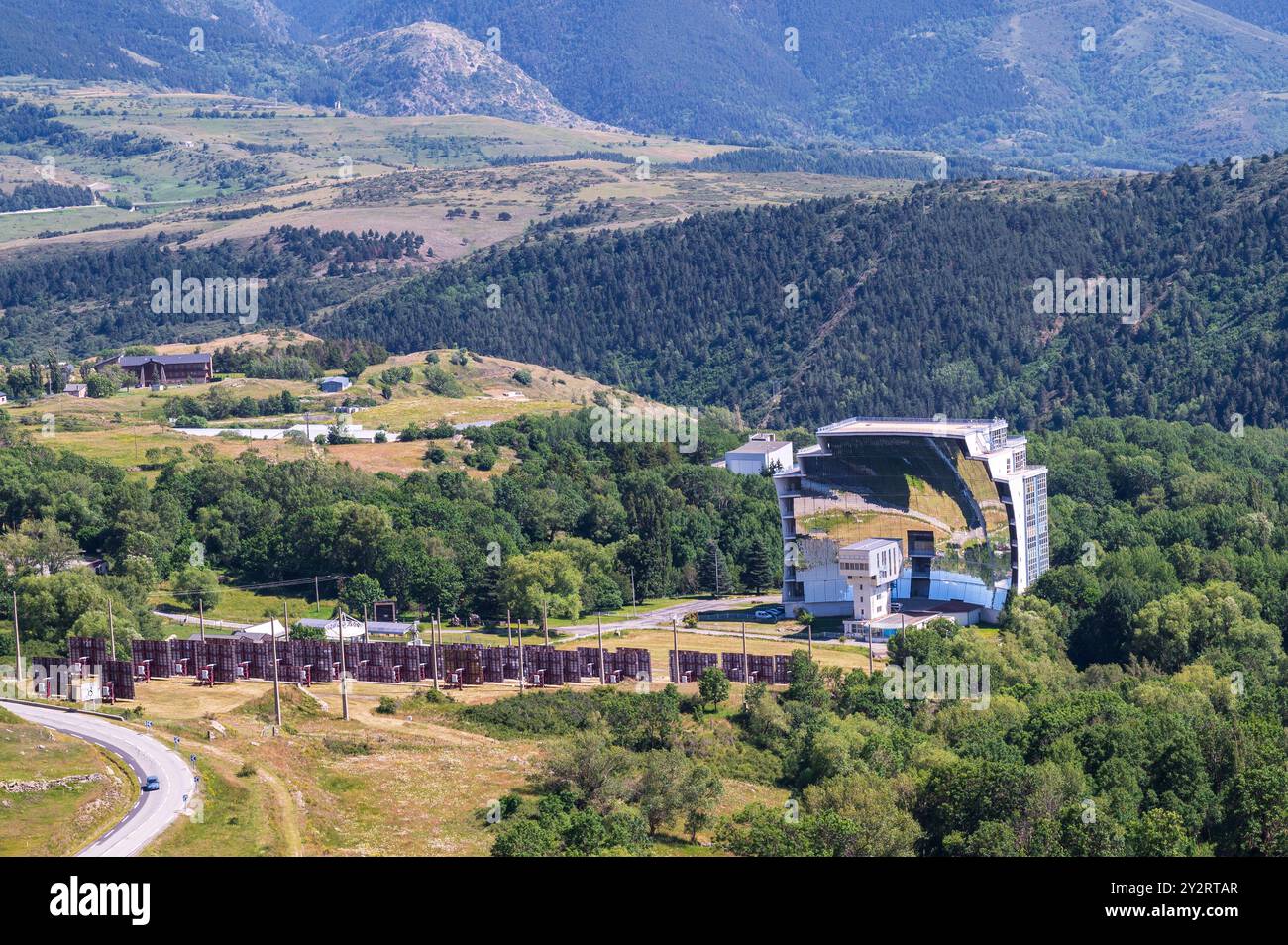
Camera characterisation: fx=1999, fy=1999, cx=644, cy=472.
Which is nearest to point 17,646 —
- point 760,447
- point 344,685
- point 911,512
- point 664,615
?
point 344,685

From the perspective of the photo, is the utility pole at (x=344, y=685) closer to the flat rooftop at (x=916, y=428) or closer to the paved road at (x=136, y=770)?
the paved road at (x=136, y=770)

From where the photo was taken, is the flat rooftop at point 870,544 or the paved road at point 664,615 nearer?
the paved road at point 664,615

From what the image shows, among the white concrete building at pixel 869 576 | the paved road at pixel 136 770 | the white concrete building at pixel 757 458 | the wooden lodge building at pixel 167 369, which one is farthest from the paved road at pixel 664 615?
the wooden lodge building at pixel 167 369

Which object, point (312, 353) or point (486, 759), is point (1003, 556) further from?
point (312, 353)

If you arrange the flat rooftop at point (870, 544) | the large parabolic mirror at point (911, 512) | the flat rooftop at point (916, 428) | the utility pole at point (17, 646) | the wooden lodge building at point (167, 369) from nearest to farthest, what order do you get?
the utility pole at point (17, 646)
the flat rooftop at point (916, 428)
the flat rooftop at point (870, 544)
the large parabolic mirror at point (911, 512)
the wooden lodge building at point (167, 369)
